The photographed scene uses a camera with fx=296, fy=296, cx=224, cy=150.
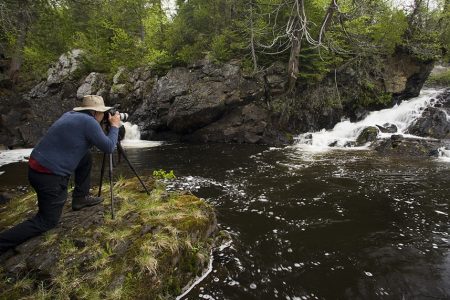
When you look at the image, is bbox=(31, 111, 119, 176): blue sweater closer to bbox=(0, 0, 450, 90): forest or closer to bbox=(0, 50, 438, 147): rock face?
bbox=(0, 0, 450, 90): forest

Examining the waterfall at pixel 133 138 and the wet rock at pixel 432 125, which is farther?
the waterfall at pixel 133 138

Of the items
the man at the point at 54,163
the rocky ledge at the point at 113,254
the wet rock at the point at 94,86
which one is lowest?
the rocky ledge at the point at 113,254

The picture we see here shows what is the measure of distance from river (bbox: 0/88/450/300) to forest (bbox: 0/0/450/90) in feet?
26.2

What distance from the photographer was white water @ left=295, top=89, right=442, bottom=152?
1661 centimetres

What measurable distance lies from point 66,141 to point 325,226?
491 cm

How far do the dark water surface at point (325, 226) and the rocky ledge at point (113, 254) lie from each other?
45cm

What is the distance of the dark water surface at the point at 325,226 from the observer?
13.5ft

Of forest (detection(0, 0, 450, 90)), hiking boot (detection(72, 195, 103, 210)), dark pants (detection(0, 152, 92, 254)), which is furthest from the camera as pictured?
forest (detection(0, 0, 450, 90))

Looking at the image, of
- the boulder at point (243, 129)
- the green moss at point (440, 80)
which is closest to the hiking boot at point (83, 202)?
the boulder at point (243, 129)

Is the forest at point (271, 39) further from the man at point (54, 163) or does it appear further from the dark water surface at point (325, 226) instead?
the man at point (54, 163)

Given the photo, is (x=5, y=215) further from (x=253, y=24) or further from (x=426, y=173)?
(x=253, y=24)

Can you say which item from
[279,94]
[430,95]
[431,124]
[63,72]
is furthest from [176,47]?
[430,95]

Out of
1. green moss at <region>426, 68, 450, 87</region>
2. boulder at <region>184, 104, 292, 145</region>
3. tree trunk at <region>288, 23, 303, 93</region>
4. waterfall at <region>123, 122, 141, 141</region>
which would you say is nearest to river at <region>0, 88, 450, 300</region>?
boulder at <region>184, 104, 292, 145</region>

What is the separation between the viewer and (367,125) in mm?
18062
